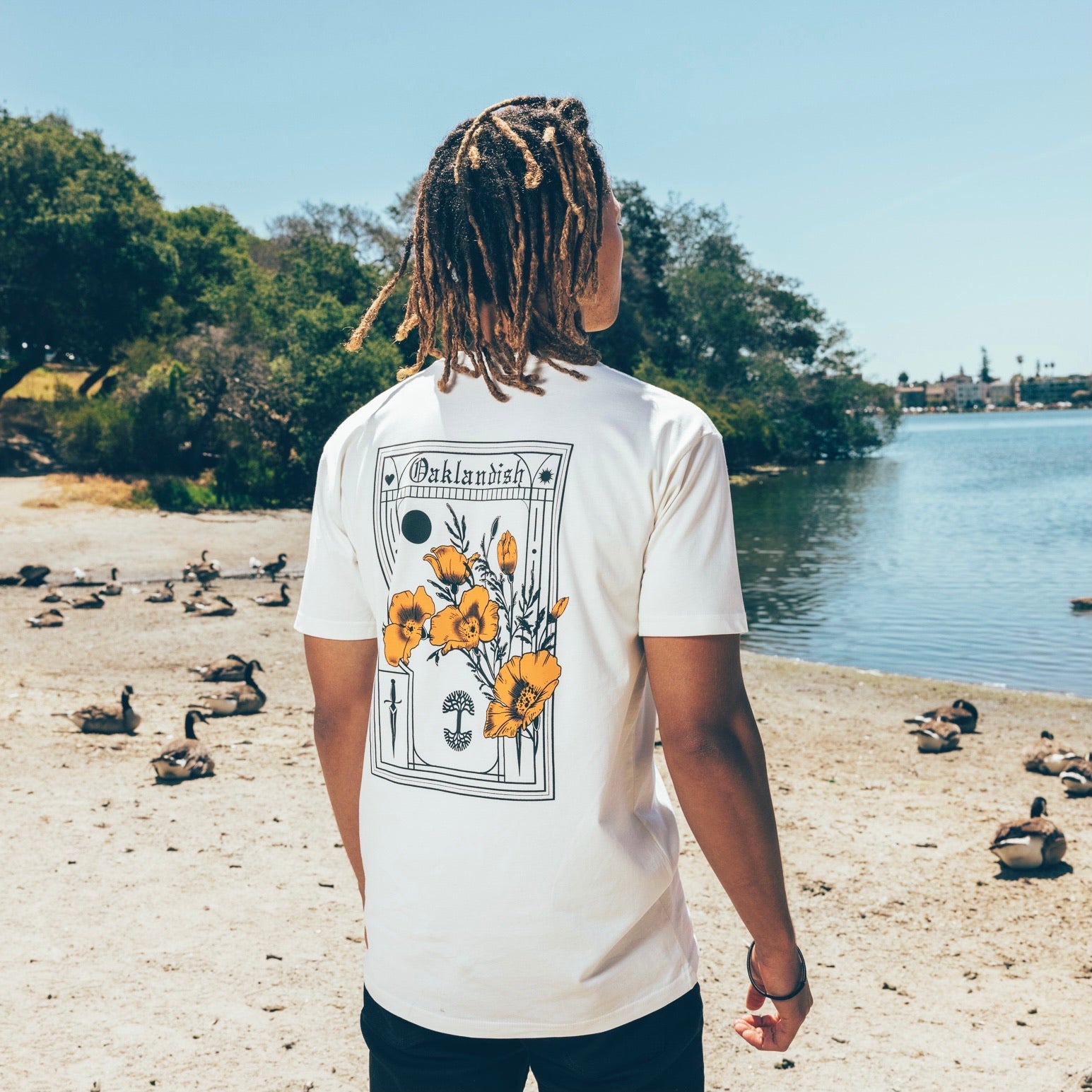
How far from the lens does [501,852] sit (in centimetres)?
178

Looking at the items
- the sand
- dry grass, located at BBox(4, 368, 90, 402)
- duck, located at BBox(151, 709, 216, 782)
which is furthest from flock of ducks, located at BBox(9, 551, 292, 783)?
dry grass, located at BBox(4, 368, 90, 402)

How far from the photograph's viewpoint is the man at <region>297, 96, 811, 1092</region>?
5.80ft

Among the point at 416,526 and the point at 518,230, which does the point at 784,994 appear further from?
the point at 518,230

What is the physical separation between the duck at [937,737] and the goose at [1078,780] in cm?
141

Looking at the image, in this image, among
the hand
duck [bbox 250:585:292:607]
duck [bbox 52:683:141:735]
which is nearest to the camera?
the hand

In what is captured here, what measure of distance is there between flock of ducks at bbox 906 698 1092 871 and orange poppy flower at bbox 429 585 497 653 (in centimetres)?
644

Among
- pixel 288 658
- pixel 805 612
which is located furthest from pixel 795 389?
pixel 288 658

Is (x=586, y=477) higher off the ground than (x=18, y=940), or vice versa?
(x=586, y=477)

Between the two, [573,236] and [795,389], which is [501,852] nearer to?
[573,236]

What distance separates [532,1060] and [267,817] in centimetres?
599

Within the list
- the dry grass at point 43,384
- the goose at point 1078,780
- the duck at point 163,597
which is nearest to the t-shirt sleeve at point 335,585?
the goose at point 1078,780

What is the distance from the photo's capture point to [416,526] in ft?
6.28

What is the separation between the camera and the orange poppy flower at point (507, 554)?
1825 mm

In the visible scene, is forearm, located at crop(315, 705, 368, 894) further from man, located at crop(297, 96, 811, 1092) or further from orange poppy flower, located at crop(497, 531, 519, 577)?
orange poppy flower, located at crop(497, 531, 519, 577)
